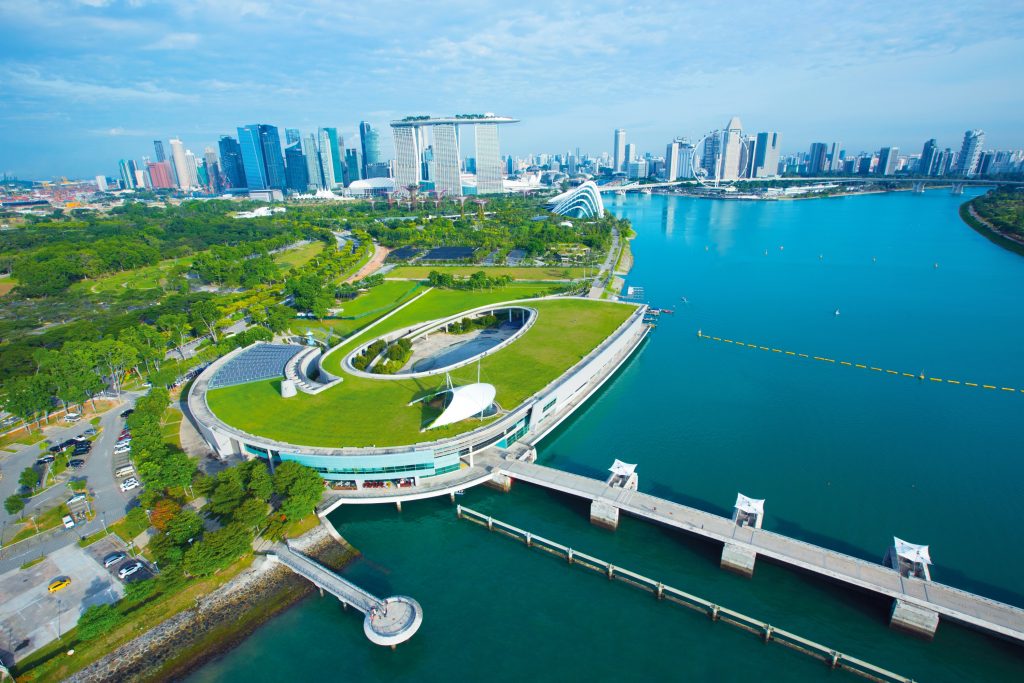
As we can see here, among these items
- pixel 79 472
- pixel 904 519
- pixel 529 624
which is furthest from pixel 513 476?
pixel 79 472

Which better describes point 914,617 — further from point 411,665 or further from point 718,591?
point 411,665

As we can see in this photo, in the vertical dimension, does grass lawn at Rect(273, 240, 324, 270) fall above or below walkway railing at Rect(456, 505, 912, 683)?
above

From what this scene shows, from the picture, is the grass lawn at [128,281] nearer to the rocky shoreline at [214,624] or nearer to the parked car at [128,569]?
the parked car at [128,569]

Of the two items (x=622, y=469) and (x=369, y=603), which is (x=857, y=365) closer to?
(x=622, y=469)

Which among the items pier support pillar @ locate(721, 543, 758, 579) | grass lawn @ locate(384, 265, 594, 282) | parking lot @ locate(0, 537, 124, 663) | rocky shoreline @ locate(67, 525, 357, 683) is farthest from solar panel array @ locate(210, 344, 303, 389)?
grass lawn @ locate(384, 265, 594, 282)

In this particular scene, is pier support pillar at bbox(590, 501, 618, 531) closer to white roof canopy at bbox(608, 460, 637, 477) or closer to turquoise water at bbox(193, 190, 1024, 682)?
turquoise water at bbox(193, 190, 1024, 682)
